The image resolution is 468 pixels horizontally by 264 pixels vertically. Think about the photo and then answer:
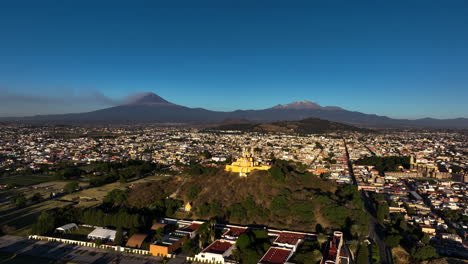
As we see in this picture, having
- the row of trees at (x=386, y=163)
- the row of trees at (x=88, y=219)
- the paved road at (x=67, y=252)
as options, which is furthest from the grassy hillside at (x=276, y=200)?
the row of trees at (x=386, y=163)

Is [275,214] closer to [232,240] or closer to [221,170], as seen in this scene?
[232,240]

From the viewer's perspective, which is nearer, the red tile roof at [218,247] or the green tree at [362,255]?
the green tree at [362,255]

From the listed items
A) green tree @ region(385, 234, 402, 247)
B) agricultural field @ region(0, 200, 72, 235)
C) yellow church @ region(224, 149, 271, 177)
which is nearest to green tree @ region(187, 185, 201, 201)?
yellow church @ region(224, 149, 271, 177)

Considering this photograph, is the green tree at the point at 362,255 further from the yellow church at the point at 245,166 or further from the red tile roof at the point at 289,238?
the yellow church at the point at 245,166

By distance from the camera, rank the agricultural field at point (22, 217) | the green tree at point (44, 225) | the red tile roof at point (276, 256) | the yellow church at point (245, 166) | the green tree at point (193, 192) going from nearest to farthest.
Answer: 1. the red tile roof at point (276, 256)
2. the green tree at point (44, 225)
3. the agricultural field at point (22, 217)
4. the green tree at point (193, 192)
5. the yellow church at point (245, 166)

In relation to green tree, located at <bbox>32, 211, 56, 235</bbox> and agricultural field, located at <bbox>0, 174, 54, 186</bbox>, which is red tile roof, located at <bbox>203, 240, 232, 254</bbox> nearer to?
green tree, located at <bbox>32, 211, 56, 235</bbox>

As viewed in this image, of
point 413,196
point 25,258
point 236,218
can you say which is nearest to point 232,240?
point 236,218

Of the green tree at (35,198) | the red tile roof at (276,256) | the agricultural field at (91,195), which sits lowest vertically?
the agricultural field at (91,195)
